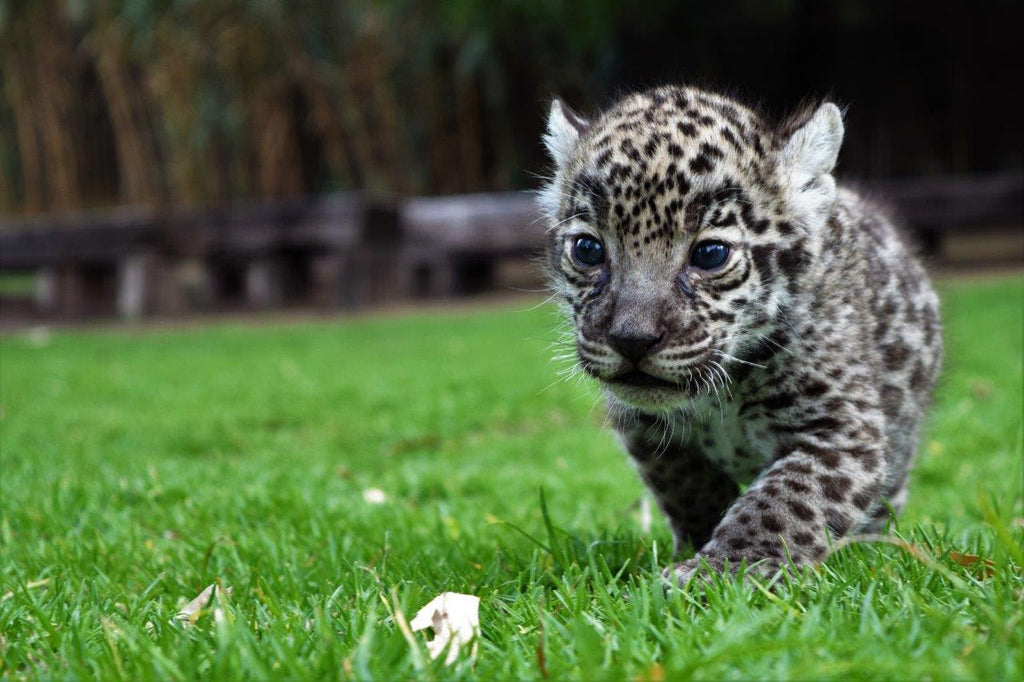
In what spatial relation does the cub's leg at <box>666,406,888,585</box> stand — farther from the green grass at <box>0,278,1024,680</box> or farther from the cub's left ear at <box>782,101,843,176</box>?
the cub's left ear at <box>782,101,843,176</box>

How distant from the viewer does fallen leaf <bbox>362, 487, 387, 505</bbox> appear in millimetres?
4828

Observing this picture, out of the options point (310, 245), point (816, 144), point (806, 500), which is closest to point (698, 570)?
point (806, 500)

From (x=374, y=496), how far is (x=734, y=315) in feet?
7.94

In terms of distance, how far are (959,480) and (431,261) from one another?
38.1 ft

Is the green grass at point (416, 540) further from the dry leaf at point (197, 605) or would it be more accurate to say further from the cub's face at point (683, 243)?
the cub's face at point (683, 243)

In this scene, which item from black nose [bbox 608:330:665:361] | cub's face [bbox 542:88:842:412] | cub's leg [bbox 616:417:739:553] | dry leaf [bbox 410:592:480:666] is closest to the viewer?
dry leaf [bbox 410:592:480:666]

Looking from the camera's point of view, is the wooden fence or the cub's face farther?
the wooden fence

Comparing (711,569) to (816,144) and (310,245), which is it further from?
(310,245)

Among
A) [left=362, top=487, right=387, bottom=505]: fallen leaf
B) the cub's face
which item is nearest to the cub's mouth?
the cub's face

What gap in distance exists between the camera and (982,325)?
10234mm

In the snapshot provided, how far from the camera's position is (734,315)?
3.20 meters

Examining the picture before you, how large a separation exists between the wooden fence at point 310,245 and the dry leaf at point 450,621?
12.4m

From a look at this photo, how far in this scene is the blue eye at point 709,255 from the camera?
3186 millimetres

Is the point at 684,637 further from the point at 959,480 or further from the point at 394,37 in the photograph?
the point at 394,37
